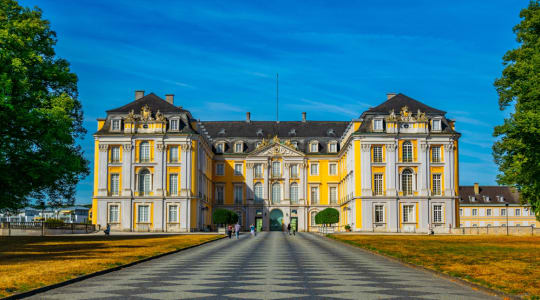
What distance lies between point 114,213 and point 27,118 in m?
46.9

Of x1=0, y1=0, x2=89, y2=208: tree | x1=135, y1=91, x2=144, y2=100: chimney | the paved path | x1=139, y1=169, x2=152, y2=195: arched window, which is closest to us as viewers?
the paved path

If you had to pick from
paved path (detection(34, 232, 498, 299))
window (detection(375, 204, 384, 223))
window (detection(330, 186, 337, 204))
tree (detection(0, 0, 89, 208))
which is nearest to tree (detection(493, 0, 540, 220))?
paved path (detection(34, 232, 498, 299))

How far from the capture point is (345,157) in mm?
83688

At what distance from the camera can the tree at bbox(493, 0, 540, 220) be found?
3306 cm

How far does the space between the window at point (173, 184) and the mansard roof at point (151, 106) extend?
742cm

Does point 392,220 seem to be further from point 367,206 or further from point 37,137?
point 37,137

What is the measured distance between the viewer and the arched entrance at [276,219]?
91.2m

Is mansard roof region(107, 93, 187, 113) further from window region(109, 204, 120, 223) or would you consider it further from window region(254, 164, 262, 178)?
window region(254, 164, 262, 178)

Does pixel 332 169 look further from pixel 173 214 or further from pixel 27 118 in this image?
pixel 27 118

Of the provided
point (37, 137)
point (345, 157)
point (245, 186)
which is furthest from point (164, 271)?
point (245, 186)

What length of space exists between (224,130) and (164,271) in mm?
77268

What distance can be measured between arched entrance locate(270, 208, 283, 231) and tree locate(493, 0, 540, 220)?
52010 millimetres

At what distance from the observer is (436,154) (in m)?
73.9

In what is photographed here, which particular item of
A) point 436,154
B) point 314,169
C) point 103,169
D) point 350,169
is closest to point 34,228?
point 103,169
